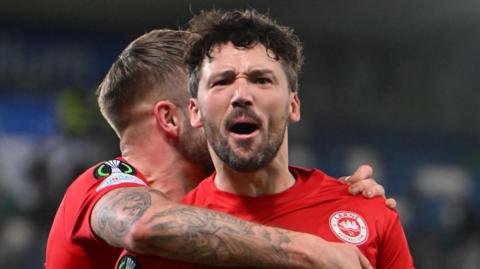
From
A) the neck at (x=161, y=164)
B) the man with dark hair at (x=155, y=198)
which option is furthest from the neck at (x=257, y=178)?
the neck at (x=161, y=164)

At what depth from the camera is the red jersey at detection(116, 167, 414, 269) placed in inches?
94.3

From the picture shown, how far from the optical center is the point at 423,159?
973 centimetres

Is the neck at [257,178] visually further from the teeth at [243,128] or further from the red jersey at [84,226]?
the red jersey at [84,226]

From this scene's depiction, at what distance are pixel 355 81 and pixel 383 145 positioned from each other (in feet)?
2.82

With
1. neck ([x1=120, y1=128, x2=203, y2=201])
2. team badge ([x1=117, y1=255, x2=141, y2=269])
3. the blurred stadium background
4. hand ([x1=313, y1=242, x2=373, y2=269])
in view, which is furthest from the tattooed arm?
the blurred stadium background

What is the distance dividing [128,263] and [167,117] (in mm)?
777

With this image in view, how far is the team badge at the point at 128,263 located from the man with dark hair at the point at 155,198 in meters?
0.06

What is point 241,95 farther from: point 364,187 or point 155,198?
point 364,187

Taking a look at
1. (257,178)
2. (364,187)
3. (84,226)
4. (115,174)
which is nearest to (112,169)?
(115,174)

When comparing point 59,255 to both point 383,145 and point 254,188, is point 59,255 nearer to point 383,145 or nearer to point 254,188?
point 254,188

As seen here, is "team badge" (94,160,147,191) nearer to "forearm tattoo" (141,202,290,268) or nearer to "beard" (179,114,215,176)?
"beard" (179,114,215,176)

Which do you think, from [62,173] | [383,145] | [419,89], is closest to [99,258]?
[62,173]

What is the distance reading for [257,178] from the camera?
248 centimetres

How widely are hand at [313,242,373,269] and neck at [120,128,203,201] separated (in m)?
0.90
